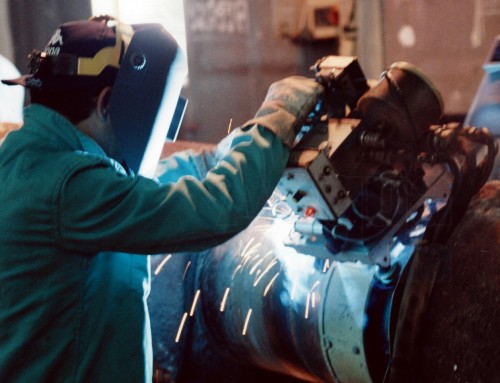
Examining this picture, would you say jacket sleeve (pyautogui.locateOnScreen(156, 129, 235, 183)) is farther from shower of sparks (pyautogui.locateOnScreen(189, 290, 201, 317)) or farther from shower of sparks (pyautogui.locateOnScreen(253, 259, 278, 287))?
shower of sparks (pyautogui.locateOnScreen(189, 290, 201, 317))

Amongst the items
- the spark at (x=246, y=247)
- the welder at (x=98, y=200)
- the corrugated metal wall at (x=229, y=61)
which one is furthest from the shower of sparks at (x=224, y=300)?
the corrugated metal wall at (x=229, y=61)

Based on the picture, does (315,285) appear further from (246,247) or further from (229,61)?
(229,61)

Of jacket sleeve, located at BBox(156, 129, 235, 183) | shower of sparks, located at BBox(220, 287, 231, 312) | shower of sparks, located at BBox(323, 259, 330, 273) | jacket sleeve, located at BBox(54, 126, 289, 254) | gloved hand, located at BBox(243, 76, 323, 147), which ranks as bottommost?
shower of sparks, located at BBox(220, 287, 231, 312)

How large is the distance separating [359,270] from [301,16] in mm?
3143

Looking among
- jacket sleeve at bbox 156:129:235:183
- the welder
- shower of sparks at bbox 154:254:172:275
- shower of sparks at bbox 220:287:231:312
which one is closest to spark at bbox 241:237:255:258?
shower of sparks at bbox 220:287:231:312

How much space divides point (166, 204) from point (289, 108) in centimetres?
39

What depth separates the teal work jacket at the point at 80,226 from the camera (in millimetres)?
1583

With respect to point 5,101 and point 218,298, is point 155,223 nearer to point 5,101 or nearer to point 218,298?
point 218,298

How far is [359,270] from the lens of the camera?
1939 millimetres

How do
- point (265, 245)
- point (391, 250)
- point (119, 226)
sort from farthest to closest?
point (265, 245), point (391, 250), point (119, 226)

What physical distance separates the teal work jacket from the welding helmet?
106mm

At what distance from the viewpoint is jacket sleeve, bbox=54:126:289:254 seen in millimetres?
1575

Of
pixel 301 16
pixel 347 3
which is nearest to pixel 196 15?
pixel 301 16

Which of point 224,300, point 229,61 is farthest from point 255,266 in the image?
point 229,61
